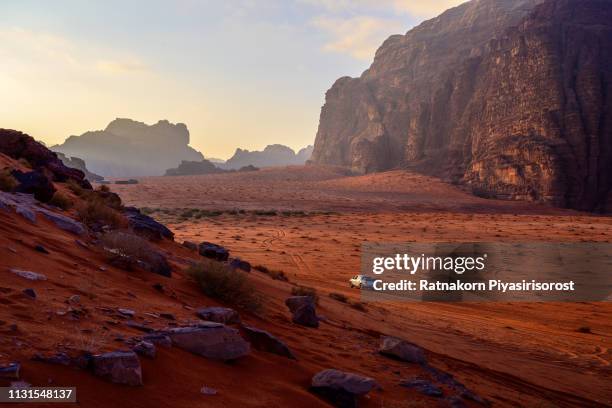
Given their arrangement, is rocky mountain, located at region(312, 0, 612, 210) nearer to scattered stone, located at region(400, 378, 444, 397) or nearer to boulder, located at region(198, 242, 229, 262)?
boulder, located at region(198, 242, 229, 262)

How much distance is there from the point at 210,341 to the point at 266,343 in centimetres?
104

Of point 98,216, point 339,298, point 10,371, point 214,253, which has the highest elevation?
point 98,216

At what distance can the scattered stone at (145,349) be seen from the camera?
163 inches

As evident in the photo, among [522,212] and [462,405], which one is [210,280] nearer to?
[462,405]

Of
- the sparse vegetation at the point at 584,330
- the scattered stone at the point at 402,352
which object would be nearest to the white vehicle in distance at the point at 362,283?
the sparse vegetation at the point at 584,330

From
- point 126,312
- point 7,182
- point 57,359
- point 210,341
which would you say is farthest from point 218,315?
point 7,182

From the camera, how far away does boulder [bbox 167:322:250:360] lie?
4.73 metres

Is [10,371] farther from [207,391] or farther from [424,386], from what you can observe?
[424,386]

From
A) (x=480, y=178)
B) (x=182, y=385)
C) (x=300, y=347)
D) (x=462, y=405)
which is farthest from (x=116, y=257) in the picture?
(x=480, y=178)

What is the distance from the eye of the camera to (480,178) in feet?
231

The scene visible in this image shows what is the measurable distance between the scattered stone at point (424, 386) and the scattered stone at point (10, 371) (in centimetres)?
427

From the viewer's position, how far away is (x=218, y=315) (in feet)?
19.4

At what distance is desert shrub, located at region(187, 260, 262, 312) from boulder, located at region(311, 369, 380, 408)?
260 cm

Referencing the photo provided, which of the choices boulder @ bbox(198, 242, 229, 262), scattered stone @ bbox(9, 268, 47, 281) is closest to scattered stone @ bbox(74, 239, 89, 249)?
scattered stone @ bbox(9, 268, 47, 281)
